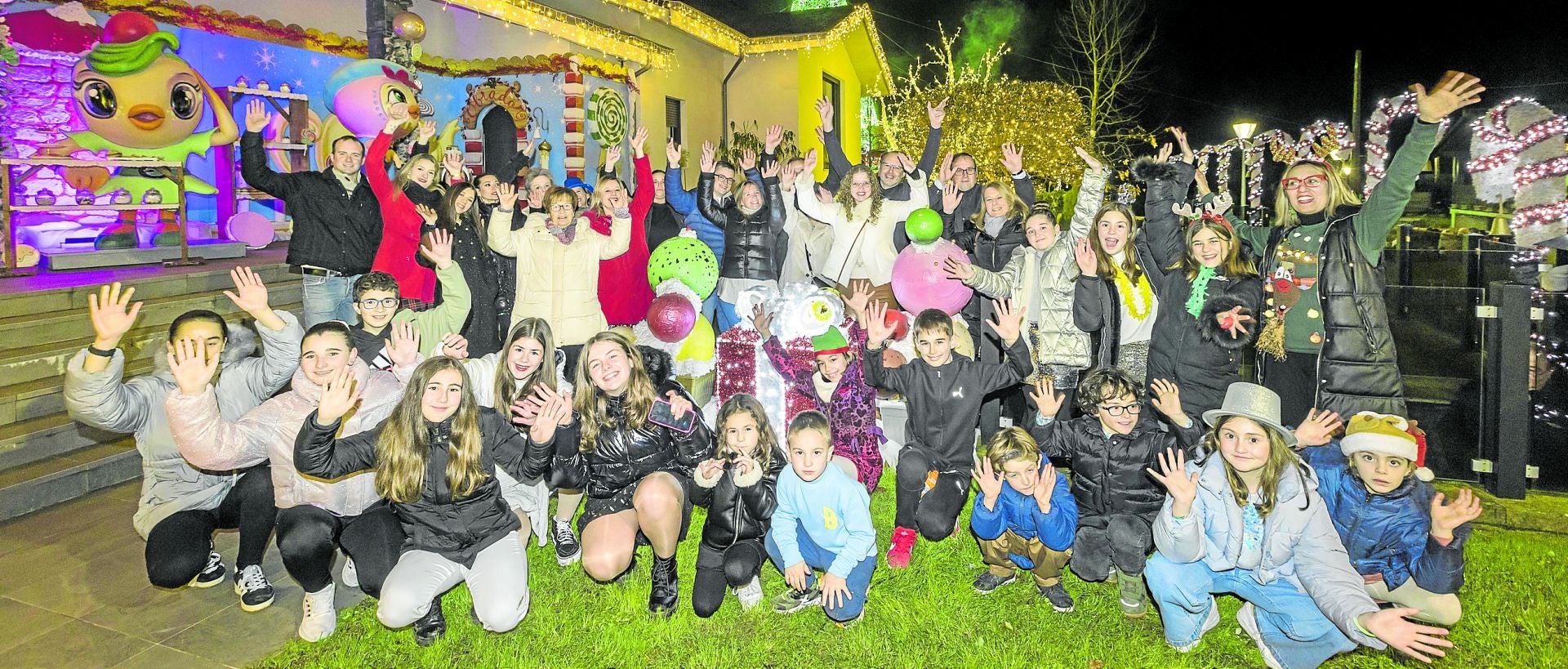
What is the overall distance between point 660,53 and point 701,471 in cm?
1157

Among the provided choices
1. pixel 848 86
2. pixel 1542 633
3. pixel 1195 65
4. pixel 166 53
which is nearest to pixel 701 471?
pixel 1542 633

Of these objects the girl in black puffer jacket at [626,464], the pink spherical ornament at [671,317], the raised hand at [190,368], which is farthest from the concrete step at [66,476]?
the pink spherical ornament at [671,317]

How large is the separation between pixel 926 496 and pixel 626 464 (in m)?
1.55

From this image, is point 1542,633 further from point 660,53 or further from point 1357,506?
point 660,53

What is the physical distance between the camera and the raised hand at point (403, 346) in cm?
418

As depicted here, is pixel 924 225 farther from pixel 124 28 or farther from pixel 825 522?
pixel 124 28

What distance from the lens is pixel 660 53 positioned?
14117 millimetres

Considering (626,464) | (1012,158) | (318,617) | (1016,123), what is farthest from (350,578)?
(1016,123)

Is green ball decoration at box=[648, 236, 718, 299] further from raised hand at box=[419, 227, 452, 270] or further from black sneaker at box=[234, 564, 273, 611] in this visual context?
black sneaker at box=[234, 564, 273, 611]

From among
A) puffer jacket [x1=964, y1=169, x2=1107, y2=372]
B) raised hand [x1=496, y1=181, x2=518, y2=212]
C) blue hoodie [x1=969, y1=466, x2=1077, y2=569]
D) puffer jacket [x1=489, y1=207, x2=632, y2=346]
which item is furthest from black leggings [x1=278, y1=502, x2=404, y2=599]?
puffer jacket [x1=964, y1=169, x2=1107, y2=372]

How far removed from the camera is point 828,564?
389cm

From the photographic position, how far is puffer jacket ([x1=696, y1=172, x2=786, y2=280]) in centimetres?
613

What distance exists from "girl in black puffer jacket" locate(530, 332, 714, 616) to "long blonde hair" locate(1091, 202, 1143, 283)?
231 centimetres

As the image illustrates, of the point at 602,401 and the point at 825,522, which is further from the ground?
the point at 602,401
